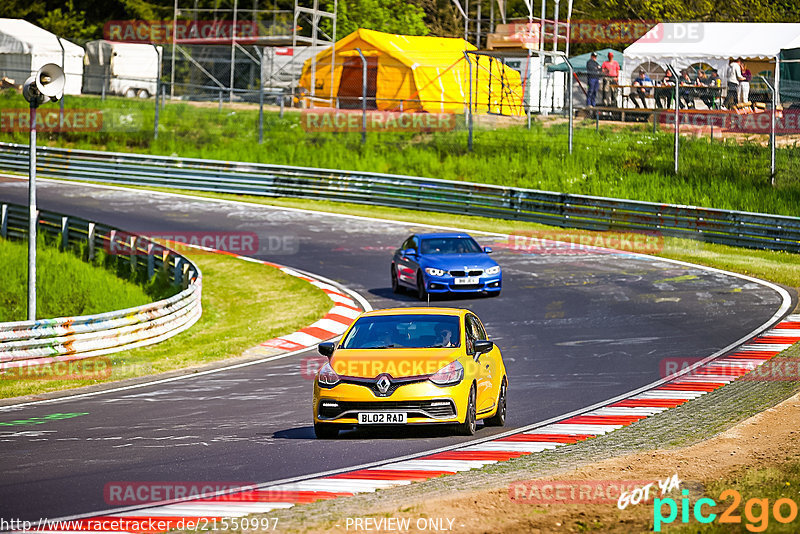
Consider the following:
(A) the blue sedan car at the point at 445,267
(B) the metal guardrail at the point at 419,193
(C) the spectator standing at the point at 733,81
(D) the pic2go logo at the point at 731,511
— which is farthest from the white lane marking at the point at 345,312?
(C) the spectator standing at the point at 733,81

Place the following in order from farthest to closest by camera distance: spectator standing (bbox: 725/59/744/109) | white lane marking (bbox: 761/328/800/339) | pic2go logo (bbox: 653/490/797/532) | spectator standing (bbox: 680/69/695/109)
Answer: spectator standing (bbox: 725/59/744/109), spectator standing (bbox: 680/69/695/109), white lane marking (bbox: 761/328/800/339), pic2go logo (bbox: 653/490/797/532)

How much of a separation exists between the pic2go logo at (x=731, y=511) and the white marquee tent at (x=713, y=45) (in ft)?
108

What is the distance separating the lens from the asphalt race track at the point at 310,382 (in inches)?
404

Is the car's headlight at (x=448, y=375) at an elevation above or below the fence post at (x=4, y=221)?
below

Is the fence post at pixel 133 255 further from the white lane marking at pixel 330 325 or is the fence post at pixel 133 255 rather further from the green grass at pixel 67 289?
the white lane marking at pixel 330 325

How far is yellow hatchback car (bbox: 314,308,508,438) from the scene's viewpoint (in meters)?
11.1

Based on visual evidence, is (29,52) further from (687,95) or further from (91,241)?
(687,95)

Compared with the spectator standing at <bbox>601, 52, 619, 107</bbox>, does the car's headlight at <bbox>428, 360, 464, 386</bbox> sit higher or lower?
lower

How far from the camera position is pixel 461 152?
3894 cm

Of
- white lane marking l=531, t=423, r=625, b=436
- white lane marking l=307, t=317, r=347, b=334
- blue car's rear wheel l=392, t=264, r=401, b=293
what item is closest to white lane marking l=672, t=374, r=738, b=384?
white lane marking l=531, t=423, r=625, b=436

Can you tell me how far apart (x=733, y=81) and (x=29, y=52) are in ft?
109

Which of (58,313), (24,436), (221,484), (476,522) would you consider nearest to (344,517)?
(476,522)

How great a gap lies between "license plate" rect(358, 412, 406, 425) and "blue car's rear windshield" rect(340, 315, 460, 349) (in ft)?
3.42

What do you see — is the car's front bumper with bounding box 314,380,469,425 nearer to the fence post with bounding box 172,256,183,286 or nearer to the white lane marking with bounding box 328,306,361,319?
the white lane marking with bounding box 328,306,361,319
